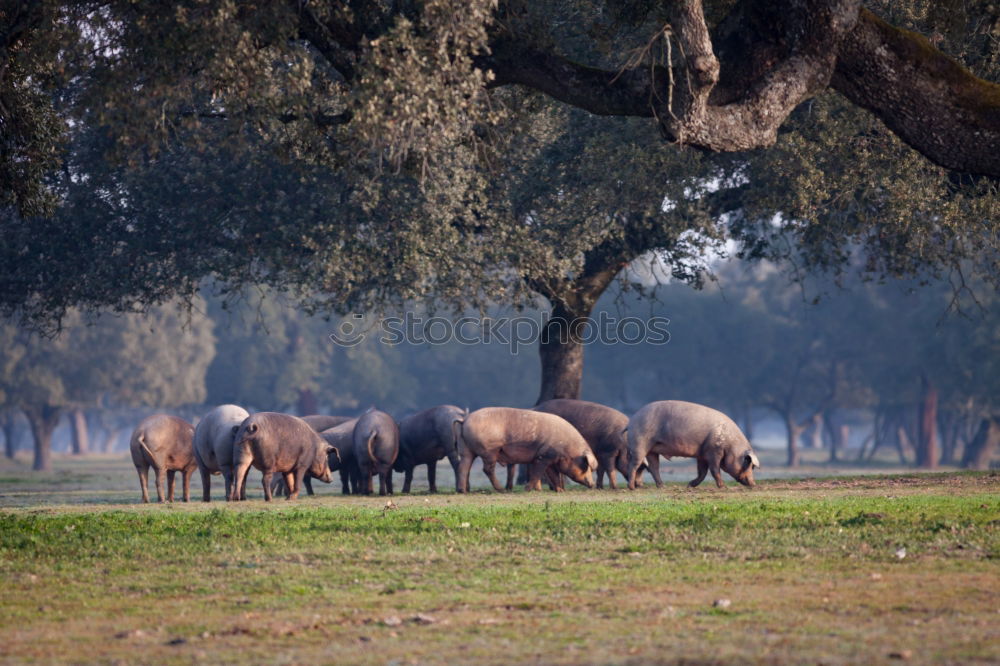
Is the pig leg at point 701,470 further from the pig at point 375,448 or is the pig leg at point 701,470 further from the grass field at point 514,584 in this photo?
the grass field at point 514,584

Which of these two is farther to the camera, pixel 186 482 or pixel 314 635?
pixel 186 482

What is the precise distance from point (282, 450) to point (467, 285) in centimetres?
637

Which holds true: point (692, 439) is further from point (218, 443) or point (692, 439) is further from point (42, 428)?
point (42, 428)

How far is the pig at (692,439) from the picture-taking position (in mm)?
24219

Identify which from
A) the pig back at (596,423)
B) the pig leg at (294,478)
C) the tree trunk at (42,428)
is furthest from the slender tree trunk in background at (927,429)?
the tree trunk at (42,428)

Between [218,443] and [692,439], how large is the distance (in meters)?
9.58

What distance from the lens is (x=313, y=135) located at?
57.9ft

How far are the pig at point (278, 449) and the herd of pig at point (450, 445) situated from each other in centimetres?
2

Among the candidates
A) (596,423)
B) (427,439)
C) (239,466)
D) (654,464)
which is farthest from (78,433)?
(654,464)

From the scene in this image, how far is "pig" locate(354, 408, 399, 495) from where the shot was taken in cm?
2622

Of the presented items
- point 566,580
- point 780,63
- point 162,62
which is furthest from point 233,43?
point 566,580

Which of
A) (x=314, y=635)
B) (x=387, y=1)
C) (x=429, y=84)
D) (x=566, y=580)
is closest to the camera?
(x=314, y=635)

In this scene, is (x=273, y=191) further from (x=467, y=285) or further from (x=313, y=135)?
(x=313, y=135)

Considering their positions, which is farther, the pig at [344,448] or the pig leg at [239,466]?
the pig at [344,448]
